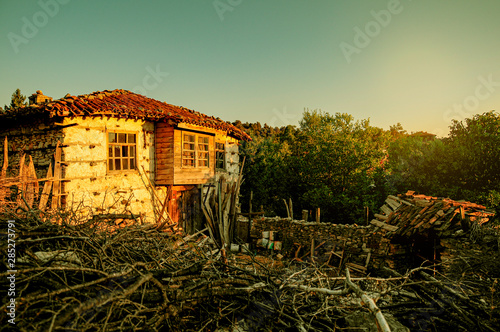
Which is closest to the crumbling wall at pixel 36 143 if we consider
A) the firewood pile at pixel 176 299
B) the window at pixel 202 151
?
the window at pixel 202 151

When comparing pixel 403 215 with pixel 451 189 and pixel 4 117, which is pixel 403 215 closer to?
pixel 451 189

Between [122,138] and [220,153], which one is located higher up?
[122,138]

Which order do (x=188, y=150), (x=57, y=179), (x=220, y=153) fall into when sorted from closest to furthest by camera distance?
(x=57, y=179)
(x=188, y=150)
(x=220, y=153)

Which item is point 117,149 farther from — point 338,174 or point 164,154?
point 338,174

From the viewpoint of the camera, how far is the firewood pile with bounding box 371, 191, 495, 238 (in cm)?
688

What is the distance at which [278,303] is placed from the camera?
2049 mm

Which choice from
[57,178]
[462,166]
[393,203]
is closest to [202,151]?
[57,178]

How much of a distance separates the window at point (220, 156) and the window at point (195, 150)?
1191 mm

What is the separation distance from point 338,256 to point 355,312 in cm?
1101

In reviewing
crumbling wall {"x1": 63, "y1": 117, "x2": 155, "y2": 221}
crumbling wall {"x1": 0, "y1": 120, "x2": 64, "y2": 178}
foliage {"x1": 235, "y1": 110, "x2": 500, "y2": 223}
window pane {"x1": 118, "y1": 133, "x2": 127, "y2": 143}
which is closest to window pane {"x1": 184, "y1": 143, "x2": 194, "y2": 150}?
crumbling wall {"x1": 63, "y1": 117, "x2": 155, "y2": 221}

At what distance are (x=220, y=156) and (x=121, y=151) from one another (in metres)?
6.07

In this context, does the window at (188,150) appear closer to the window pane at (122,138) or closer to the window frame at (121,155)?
the window frame at (121,155)

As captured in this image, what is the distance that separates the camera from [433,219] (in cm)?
714

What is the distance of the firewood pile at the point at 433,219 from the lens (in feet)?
22.6
